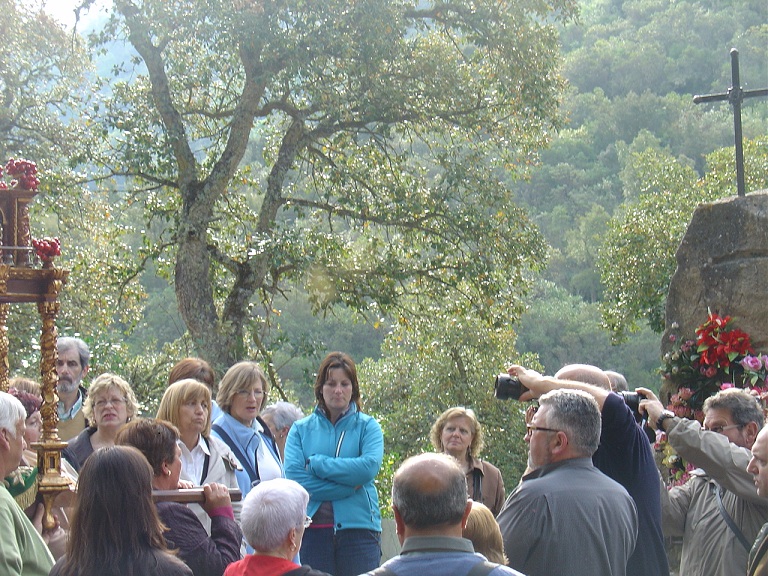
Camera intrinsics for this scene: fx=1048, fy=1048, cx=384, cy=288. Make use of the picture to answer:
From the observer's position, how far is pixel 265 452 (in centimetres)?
564

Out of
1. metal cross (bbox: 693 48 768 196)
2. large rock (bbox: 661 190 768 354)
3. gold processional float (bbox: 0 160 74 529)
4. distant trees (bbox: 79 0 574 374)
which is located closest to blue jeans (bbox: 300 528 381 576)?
gold processional float (bbox: 0 160 74 529)

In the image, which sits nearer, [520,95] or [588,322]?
[520,95]

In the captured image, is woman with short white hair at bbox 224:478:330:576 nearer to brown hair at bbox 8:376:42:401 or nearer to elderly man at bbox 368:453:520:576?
elderly man at bbox 368:453:520:576

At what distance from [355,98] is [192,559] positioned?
7.46 m

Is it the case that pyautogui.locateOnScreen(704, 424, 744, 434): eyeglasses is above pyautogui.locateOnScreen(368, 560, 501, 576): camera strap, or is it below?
above

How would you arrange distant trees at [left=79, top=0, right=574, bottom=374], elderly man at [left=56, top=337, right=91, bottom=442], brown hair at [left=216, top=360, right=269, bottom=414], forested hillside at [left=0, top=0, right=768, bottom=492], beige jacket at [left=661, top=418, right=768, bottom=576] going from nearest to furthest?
beige jacket at [left=661, top=418, right=768, bottom=576]
brown hair at [left=216, top=360, right=269, bottom=414]
elderly man at [left=56, top=337, right=91, bottom=442]
distant trees at [left=79, top=0, right=574, bottom=374]
forested hillside at [left=0, top=0, right=768, bottom=492]

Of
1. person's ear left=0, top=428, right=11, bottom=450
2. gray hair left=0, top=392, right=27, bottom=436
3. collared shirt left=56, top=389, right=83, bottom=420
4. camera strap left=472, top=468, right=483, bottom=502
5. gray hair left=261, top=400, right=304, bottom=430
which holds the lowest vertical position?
camera strap left=472, top=468, right=483, bottom=502

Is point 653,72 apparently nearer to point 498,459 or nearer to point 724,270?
point 498,459

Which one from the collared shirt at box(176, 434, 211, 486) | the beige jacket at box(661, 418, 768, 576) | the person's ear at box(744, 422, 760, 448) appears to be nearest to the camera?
the beige jacket at box(661, 418, 768, 576)

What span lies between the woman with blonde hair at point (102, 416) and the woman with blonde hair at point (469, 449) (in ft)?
6.02

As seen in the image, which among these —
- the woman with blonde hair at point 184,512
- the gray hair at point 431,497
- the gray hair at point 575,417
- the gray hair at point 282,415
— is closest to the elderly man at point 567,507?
the gray hair at point 575,417

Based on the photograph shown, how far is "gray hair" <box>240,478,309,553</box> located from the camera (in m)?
3.34

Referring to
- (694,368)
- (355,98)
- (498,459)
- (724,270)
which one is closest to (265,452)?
(694,368)

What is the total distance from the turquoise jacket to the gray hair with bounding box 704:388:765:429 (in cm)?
199
